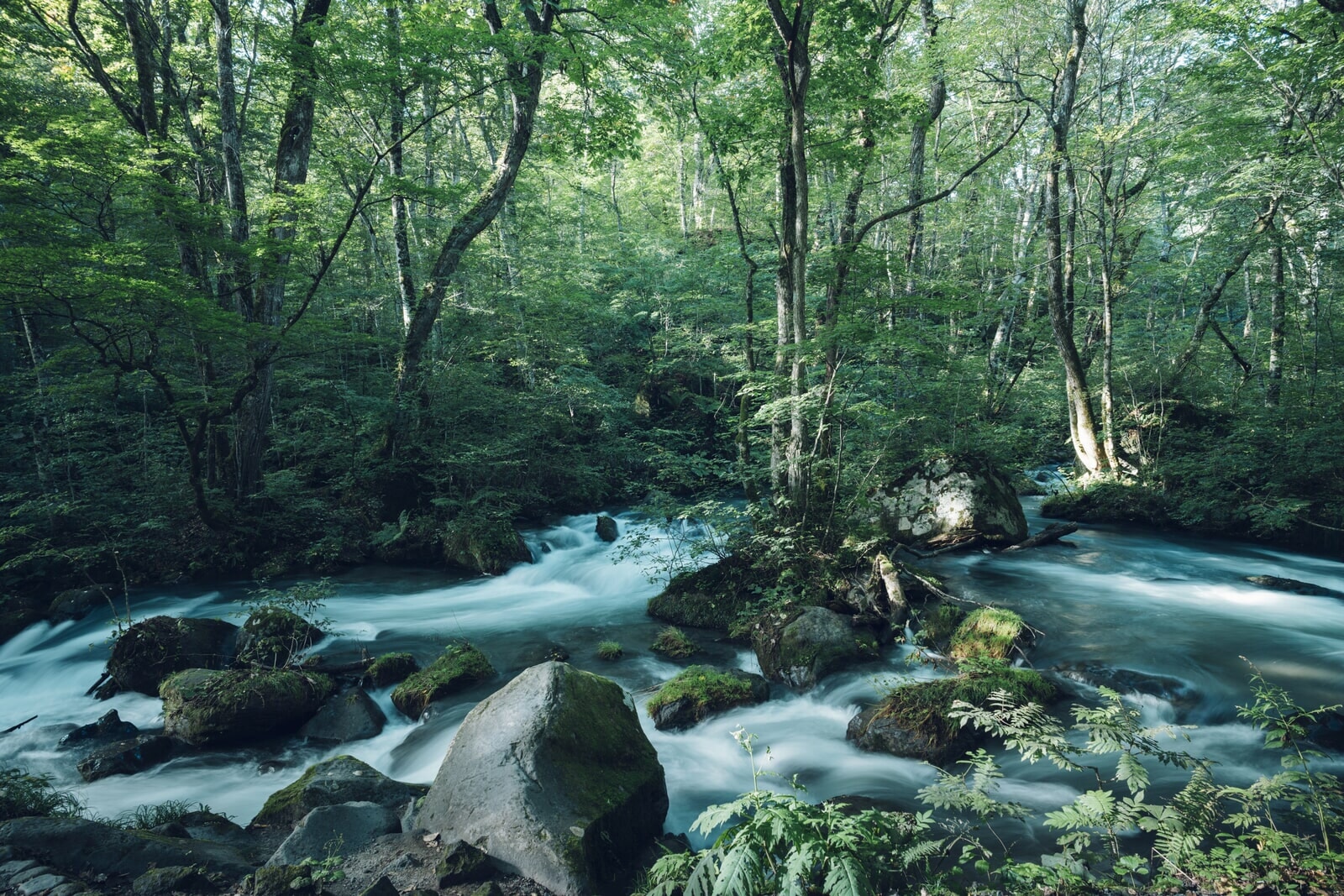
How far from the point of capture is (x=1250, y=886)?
2879 millimetres

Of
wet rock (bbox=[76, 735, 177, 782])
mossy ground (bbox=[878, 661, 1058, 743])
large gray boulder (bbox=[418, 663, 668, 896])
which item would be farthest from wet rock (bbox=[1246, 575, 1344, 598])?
wet rock (bbox=[76, 735, 177, 782])

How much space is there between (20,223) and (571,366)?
10.7 meters

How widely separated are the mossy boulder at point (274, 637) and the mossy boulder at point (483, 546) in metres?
4.05

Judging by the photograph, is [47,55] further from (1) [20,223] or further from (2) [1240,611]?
(2) [1240,611]

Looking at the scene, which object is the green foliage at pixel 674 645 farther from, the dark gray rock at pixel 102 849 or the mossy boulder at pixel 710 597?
the dark gray rock at pixel 102 849

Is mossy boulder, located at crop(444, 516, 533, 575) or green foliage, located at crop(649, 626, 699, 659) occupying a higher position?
mossy boulder, located at crop(444, 516, 533, 575)

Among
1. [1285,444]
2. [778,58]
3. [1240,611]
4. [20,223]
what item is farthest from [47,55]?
[1285,444]

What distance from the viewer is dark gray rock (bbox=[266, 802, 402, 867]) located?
3.84m

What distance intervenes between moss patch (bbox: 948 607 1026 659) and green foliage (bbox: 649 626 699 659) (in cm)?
327

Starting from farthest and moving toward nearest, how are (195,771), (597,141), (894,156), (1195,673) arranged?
1. (894,156)
2. (597,141)
3. (1195,673)
4. (195,771)

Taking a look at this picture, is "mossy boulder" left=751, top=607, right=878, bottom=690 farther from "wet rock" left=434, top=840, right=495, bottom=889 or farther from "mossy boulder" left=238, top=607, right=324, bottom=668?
"mossy boulder" left=238, top=607, right=324, bottom=668

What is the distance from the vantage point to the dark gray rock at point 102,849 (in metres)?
3.62

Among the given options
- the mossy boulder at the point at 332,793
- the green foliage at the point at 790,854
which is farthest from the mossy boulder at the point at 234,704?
the green foliage at the point at 790,854

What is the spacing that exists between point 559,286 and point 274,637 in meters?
10.6
